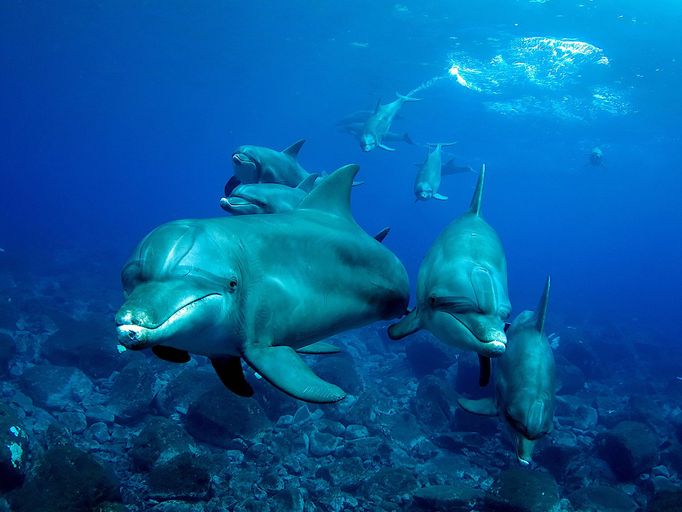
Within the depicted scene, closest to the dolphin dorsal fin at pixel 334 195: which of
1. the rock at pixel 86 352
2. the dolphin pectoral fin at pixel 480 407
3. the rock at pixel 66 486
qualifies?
the dolphin pectoral fin at pixel 480 407

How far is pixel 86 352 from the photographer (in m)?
12.5

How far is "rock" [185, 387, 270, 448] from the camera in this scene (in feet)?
28.3

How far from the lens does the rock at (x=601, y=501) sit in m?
7.78

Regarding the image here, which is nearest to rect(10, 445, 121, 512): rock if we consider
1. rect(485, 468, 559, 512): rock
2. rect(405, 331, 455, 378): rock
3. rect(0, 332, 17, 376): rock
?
rect(485, 468, 559, 512): rock

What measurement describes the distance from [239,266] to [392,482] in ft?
21.7

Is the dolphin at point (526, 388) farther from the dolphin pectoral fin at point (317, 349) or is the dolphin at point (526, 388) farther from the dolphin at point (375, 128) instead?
the dolphin at point (375, 128)

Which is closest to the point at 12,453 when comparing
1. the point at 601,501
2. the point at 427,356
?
the point at 601,501

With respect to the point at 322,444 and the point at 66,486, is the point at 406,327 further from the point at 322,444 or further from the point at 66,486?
the point at 322,444

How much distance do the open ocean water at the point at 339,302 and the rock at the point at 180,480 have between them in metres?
0.04

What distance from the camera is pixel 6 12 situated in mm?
32312

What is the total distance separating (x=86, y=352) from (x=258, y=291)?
12110 millimetres

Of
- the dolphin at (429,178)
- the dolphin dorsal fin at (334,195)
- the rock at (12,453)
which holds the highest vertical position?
the dolphin dorsal fin at (334,195)

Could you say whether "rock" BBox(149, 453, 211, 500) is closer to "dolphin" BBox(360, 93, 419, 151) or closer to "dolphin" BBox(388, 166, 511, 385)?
"dolphin" BBox(388, 166, 511, 385)

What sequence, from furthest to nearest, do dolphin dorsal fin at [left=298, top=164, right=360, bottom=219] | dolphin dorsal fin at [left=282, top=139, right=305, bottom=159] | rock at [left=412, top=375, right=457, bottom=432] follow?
1. rock at [left=412, top=375, right=457, bottom=432]
2. dolphin dorsal fin at [left=282, top=139, right=305, bottom=159]
3. dolphin dorsal fin at [left=298, top=164, right=360, bottom=219]
